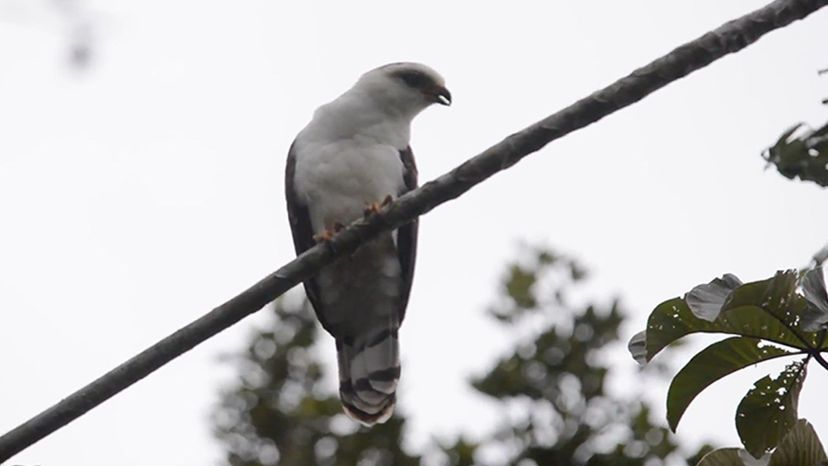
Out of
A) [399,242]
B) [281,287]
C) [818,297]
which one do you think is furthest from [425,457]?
[818,297]

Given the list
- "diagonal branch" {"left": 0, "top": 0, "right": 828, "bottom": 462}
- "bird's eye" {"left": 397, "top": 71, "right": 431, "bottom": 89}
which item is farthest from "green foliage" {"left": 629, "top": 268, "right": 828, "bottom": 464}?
"bird's eye" {"left": 397, "top": 71, "right": 431, "bottom": 89}

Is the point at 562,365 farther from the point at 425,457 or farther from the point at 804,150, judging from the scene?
the point at 804,150

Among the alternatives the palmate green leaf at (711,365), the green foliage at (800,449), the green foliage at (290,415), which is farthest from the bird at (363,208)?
the green foliage at (800,449)

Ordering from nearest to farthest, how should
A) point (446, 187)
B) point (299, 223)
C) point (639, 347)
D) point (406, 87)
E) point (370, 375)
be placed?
point (639, 347), point (446, 187), point (370, 375), point (299, 223), point (406, 87)

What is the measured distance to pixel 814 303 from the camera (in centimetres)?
234

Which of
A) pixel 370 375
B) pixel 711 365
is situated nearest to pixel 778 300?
pixel 711 365

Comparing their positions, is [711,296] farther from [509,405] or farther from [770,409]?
[509,405]

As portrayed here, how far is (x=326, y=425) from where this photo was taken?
6895 mm

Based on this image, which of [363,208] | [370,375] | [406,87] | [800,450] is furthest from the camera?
[406,87]

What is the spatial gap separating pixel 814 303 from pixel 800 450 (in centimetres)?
29

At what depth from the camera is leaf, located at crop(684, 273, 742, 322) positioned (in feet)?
7.88

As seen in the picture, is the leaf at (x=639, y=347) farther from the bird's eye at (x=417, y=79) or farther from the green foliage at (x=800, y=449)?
the bird's eye at (x=417, y=79)

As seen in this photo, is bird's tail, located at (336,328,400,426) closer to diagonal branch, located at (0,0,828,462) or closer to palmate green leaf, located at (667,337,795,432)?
diagonal branch, located at (0,0,828,462)

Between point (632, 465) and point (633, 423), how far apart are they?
9.2 inches
